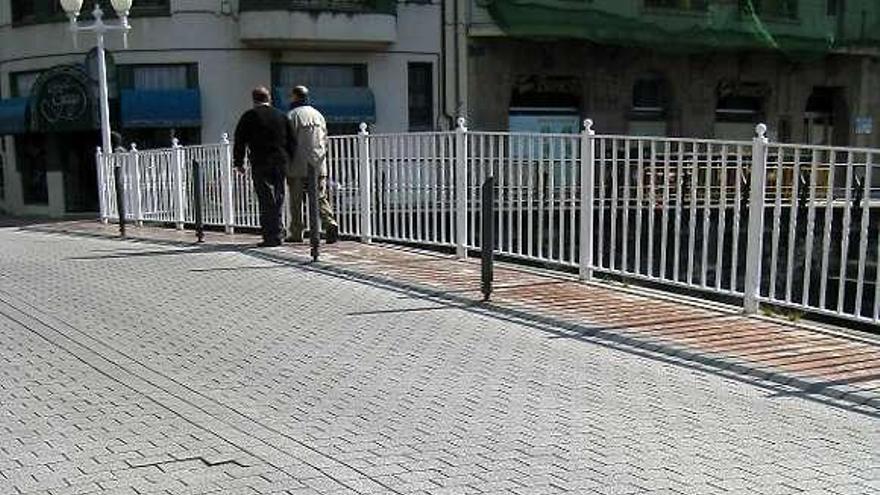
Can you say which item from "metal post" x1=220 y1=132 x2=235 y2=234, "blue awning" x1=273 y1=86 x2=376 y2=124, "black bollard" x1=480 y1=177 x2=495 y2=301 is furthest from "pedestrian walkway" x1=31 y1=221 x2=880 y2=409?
"blue awning" x1=273 y1=86 x2=376 y2=124

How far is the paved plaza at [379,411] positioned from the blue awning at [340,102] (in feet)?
51.6

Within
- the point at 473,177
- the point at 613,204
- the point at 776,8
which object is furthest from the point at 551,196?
the point at 776,8

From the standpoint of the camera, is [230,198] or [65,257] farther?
[230,198]

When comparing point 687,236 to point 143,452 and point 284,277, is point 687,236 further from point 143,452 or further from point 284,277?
point 143,452

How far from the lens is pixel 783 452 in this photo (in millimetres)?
4250

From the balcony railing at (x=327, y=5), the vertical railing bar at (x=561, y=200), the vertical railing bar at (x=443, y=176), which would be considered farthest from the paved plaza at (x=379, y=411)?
the balcony railing at (x=327, y=5)

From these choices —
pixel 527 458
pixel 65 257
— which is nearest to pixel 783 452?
pixel 527 458

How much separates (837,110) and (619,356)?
30.3m

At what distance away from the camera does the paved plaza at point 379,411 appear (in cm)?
396

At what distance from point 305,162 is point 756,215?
6.28m

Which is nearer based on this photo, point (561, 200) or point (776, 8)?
point (561, 200)

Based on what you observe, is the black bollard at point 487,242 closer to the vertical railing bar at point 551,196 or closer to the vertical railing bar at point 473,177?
the vertical railing bar at point 551,196

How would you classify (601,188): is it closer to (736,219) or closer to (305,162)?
(736,219)

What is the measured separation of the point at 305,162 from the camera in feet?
36.9
